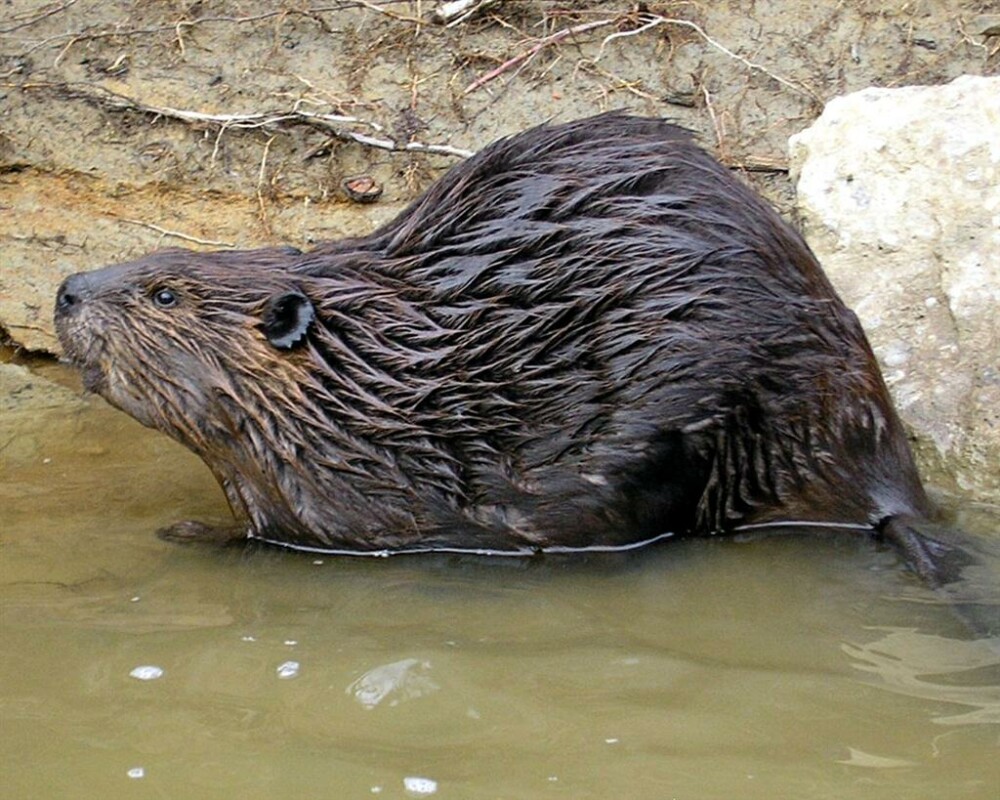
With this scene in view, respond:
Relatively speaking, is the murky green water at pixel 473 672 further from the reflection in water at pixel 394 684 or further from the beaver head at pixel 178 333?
the beaver head at pixel 178 333

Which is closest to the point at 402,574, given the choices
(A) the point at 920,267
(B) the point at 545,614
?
(B) the point at 545,614

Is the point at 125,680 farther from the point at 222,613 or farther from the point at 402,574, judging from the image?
the point at 402,574

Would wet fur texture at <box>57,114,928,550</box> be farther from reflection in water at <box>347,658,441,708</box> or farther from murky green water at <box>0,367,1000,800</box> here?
reflection in water at <box>347,658,441,708</box>

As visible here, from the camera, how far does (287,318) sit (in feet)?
Answer: 11.9

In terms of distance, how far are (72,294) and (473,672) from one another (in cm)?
147

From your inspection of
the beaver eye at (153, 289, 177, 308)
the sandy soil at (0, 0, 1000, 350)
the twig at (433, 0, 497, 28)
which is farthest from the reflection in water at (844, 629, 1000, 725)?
the twig at (433, 0, 497, 28)

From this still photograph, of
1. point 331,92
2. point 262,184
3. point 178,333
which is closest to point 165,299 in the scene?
point 178,333

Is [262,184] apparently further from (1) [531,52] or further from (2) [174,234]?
(1) [531,52]

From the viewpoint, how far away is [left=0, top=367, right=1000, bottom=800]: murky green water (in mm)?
2484

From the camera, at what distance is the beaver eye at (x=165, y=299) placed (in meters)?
3.71

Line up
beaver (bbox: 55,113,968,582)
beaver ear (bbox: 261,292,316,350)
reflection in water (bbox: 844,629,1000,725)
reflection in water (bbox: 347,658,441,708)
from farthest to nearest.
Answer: beaver ear (bbox: 261,292,316,350), beaver (bbox: 55,113,968,582), reflection in water (bbox: 347,658,441,708), reflection in water (bbox: 844,629,1000,725)

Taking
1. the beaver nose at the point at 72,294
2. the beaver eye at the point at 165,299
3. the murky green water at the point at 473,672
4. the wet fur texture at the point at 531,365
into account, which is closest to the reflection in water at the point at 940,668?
the murky green water at the point at 473,672

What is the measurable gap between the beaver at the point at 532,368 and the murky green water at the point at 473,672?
128mm

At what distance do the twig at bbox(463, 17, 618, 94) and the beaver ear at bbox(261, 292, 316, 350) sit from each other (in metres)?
1.75
